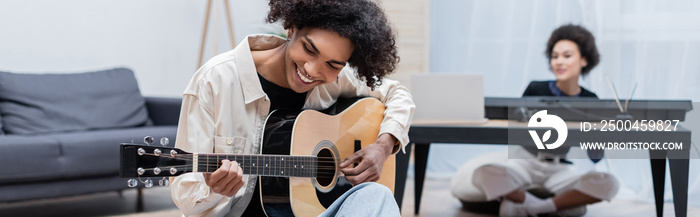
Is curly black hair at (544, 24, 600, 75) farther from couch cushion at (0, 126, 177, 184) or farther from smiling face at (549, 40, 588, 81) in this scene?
couch cushion at (0, 126, 177, 184)

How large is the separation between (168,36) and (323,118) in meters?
3.04

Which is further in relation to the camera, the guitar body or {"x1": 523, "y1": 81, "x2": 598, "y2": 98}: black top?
{"x1": 523, "y1": 81, "x2": 598, "y2": 98}: black top

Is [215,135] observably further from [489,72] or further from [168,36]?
[489,72]

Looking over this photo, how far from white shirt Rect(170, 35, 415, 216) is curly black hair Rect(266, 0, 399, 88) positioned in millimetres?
134

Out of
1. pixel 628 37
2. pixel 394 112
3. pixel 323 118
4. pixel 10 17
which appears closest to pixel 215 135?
pixel 323 118

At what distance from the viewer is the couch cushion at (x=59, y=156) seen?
8.70 feet

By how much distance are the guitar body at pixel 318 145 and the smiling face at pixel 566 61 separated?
1928 millimetres

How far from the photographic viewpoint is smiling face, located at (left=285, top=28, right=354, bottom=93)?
145cm

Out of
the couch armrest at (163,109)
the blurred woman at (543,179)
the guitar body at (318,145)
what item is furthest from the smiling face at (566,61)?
the couch armrest at (163,109)

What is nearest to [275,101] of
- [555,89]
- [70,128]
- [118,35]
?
[70,128]

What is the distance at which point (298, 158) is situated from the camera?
1.51 m

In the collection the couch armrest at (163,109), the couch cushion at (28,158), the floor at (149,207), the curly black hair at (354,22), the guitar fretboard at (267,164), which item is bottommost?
the floor at (149,207)

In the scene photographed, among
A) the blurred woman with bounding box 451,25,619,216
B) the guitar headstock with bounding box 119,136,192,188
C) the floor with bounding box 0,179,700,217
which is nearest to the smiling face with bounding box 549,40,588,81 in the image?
the blurred woman with bounding box 451,25,619,216

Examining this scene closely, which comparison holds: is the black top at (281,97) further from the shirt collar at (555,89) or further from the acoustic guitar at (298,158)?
the shirt collar at (555,89)
